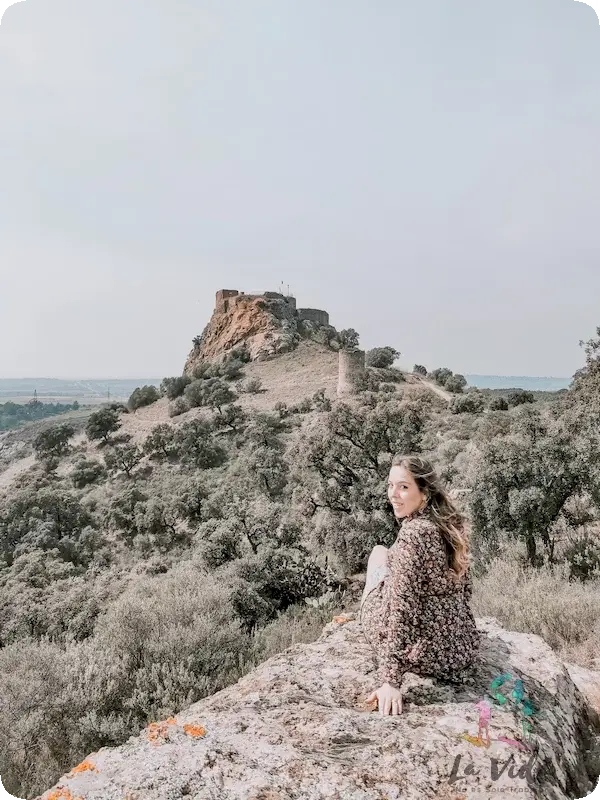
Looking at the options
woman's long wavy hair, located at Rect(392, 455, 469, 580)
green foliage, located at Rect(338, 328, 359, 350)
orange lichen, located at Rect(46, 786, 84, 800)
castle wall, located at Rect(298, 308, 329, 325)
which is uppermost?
castle wall, located at Rect(298, 308, 329, 325)

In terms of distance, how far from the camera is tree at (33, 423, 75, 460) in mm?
33844

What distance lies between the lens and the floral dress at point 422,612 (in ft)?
8.16

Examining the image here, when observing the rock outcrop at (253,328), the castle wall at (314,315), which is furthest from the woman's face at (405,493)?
the castle wall at (314,315)

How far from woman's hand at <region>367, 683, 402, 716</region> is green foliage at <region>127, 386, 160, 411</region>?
43.4 m

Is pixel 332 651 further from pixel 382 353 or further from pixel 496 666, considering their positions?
pixel 382 353

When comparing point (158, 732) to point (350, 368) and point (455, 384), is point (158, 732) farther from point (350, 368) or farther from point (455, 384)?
point (455, 384)

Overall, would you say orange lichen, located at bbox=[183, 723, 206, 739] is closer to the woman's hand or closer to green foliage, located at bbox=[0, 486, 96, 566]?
the woman's hand

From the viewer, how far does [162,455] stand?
95.1 feet

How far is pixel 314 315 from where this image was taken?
195 feet

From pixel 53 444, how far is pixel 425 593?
36913mm

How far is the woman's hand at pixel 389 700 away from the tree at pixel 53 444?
34624 mm

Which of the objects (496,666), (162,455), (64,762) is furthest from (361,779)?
(162,455)

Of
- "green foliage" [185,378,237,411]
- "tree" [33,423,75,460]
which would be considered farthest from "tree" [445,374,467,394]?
"tree" [33,423,75,460]

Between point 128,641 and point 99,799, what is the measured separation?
403cm
